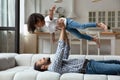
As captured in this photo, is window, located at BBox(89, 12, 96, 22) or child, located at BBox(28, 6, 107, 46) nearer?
child, located at BBox(28, 6, 107, 46)

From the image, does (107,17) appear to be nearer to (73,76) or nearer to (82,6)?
(82,6)

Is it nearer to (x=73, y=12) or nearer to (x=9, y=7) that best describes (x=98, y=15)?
(x=73, y=12)

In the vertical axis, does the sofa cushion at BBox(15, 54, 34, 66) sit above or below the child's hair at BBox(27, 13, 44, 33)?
below

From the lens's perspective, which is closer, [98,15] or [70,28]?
[70,28]

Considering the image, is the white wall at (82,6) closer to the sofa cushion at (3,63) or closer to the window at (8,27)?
the window at (8,27)

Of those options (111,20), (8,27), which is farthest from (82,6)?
(8,27)

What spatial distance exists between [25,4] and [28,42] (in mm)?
1262

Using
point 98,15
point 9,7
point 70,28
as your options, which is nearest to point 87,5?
point 98,15

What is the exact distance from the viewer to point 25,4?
7668 mm

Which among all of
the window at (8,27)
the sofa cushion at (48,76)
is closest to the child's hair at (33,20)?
the sofa cushion at (48,76)

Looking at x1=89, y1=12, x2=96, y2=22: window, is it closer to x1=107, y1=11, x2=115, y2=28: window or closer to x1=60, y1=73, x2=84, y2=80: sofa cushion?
x1=107, y1=11, x2=115, y2=28: window

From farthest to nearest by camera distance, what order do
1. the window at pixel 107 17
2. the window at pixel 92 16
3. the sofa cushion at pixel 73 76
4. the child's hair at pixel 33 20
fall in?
the window at pixel 92 16 → the window at pixel 107 17 → the child's hair at pixel 33 20 → the sofa cushion at pixel 73 76

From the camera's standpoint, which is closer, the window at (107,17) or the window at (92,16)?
the window at (107,17)

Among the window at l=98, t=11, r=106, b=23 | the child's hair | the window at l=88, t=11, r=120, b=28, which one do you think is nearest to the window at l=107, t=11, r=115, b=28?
the window at l=88, t=11, r=120, b=28
